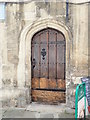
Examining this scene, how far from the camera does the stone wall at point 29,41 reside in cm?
611

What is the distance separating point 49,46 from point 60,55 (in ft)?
1.56

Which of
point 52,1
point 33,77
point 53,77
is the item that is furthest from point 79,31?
point 33,77

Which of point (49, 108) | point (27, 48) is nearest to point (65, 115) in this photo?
point (49, 108)

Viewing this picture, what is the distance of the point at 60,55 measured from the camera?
6.50 meters

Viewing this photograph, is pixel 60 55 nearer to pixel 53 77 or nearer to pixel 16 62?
pixel 53 77

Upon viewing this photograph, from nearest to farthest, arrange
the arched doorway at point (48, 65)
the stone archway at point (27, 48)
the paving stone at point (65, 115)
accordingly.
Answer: the paving stone at point (65, 115)
the stone archway at point (27, 48)
the arched doorway at point (48, 65)

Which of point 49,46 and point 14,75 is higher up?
point 49,46

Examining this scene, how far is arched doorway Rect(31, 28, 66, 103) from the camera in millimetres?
6504

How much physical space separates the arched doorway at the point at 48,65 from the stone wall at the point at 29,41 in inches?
9.6

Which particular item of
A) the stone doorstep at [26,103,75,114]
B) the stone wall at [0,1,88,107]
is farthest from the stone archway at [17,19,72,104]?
the stone doorstep at [26,103,75,114]

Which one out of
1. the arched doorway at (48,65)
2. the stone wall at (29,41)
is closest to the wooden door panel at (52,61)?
the arched doorway at (48,65)

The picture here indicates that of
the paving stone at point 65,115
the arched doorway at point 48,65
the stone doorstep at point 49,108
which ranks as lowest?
the paving stone at point 65,115

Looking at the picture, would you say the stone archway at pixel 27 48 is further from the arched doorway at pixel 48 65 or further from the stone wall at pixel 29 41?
the arched doorway at pixel 48 65

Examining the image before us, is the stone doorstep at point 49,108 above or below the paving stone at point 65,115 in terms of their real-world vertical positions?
above
